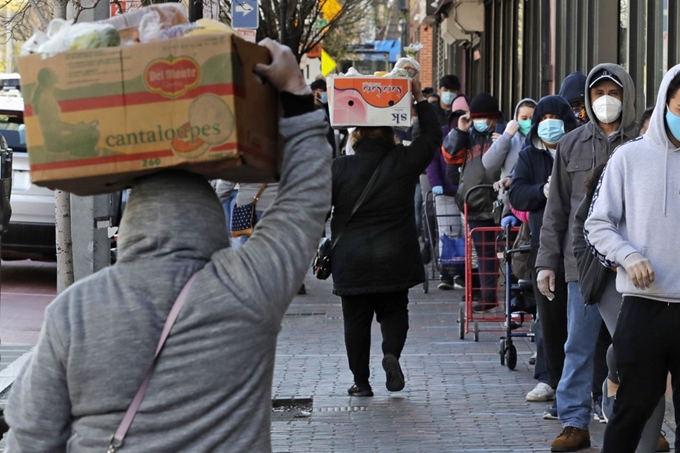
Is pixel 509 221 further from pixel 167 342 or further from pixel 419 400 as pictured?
pixel 167 342

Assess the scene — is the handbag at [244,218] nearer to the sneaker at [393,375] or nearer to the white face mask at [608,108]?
the sneaker at [393,375]

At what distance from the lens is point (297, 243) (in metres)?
2.95

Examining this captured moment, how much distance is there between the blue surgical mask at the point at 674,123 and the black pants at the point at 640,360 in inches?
27.4

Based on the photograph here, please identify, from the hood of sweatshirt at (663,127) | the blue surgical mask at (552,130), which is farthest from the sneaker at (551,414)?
the hood of sweatshirt at (663,127)

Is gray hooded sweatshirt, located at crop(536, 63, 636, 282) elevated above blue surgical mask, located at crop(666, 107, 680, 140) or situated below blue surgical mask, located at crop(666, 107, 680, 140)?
below

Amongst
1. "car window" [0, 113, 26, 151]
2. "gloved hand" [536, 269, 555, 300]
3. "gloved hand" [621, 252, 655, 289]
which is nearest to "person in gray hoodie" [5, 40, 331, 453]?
"gloved hand" [621, 252, 655, 289]

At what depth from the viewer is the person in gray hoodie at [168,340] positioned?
2.76 m

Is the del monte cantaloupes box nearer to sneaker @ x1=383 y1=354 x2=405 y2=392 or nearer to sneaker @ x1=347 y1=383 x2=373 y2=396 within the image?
sneaker @ x1=383 y1=354 x2=405 y2=392

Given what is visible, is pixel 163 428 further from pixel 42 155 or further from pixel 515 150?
A: pixel 515 150

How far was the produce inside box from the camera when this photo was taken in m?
2.79

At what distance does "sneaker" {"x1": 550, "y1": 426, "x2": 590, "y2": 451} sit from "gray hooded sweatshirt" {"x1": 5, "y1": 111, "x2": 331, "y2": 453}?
13.8 ft

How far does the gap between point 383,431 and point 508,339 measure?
7.11 feet

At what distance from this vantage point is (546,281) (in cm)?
698

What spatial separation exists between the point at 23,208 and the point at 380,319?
7.13 meters
